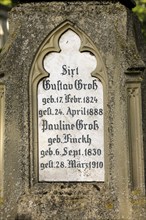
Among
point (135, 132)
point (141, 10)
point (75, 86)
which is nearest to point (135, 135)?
point (135, 132)

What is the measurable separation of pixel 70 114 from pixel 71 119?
0.06 metres

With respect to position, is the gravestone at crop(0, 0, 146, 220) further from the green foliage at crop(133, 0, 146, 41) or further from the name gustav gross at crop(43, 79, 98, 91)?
the green foliage at crop(133, 0, 146, 41)

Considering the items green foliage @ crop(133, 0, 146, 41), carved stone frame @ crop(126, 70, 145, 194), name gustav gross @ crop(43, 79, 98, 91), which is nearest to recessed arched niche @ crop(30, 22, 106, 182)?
name gustav gross @ crop(43, 79, 98, 91)

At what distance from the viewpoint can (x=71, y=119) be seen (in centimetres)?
930

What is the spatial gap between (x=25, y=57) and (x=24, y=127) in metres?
0.88

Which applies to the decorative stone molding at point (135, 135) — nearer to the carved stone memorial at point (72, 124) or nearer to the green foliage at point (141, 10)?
the carved stone memorial at point (72, 124)

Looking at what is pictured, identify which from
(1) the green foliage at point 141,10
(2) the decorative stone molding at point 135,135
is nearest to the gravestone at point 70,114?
(2) the decorative stone molding at point 135,135

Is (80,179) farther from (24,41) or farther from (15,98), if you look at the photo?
(24,41)


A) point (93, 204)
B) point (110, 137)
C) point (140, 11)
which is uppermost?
point (140, 11)

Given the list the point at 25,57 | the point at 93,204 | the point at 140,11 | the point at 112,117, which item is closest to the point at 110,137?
the point at 112,117

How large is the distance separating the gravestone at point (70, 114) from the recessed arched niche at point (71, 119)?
1 centimetres

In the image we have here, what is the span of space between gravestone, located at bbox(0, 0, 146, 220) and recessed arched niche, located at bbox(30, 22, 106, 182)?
1cm

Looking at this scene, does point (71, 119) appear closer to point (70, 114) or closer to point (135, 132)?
point (70, 114)

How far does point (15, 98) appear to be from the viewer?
9.31 m
